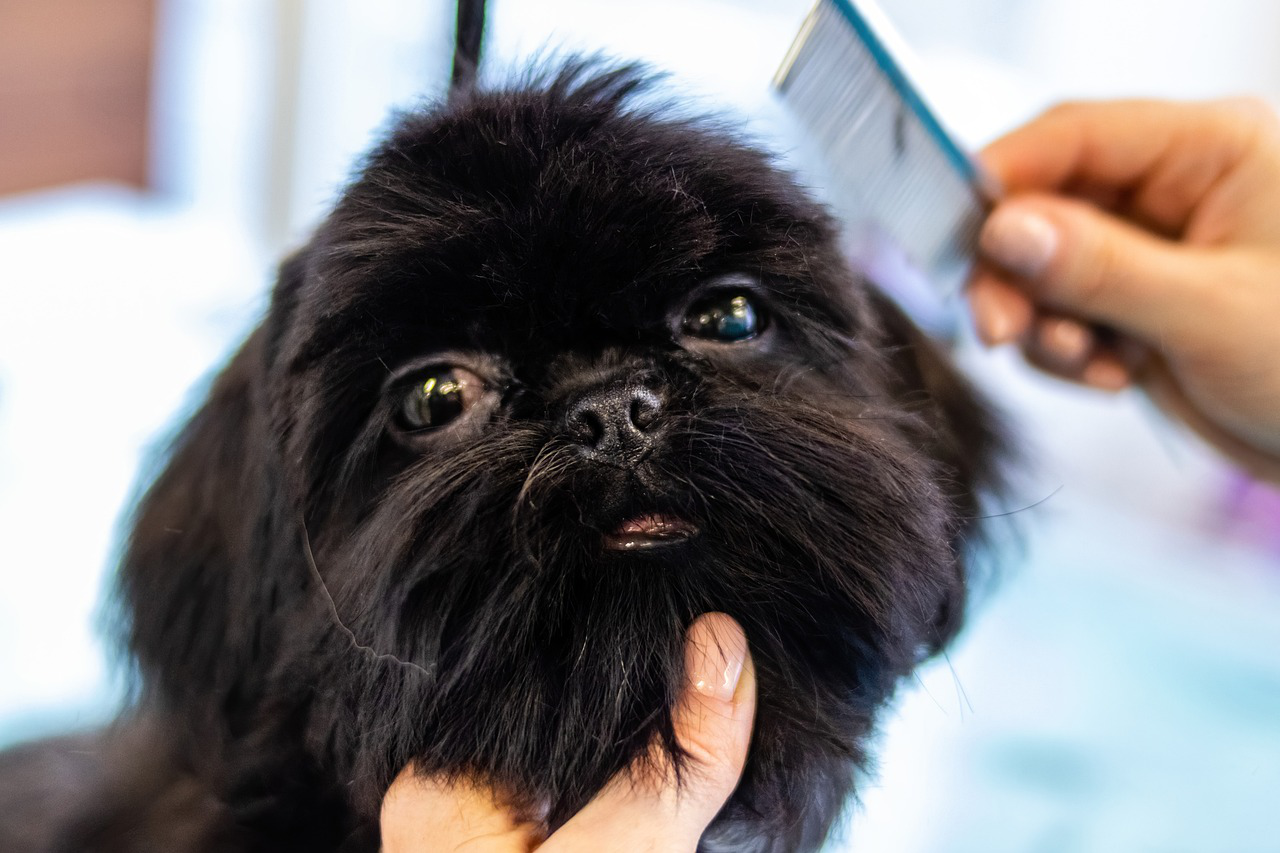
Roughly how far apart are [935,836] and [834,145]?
955 millimetres

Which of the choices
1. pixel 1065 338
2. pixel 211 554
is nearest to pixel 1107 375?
pixel 1065 338

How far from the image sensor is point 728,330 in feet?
3.16

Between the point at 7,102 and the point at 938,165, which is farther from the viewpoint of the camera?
the point at 7,102

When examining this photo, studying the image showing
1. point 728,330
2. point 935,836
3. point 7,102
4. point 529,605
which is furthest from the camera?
point 7,102

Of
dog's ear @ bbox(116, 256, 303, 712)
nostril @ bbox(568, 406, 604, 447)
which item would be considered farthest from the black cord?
nostril @ bbox(568, 406, 604, 447)

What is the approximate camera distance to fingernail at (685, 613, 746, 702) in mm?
757

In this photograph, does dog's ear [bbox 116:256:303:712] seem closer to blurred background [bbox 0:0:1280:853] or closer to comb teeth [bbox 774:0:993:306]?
blurred background [bbox 0:0:1280:853]

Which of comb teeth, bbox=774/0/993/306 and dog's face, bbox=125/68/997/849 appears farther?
comb teeth, bbox=774/0/993/306

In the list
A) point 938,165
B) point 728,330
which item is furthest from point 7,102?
point 938,165

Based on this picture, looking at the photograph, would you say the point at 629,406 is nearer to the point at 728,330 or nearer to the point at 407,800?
the point at 728,330

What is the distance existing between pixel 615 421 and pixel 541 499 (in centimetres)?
11

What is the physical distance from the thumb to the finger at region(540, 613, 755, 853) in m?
0.75

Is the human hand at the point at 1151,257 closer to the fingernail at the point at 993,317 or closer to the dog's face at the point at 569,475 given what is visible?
the fingernail at the point at 993,317

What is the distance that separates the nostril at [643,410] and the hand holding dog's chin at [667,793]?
0.19 m
